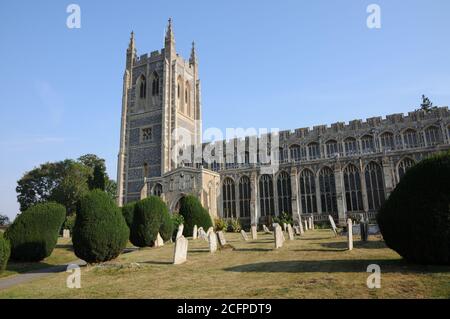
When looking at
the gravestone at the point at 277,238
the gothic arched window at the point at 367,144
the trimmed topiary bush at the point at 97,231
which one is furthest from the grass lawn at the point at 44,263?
the gothic arched window at the point at 367,144

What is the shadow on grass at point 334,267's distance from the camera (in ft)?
26.5

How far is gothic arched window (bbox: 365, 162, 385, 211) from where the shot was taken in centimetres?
3047

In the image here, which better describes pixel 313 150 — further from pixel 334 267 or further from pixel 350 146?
pixel 334 267

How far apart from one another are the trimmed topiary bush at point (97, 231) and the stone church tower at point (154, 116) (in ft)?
73.2

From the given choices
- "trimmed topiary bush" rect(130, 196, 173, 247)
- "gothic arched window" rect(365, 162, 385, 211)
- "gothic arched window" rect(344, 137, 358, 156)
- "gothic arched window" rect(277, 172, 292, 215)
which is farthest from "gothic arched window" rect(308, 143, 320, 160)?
"trimmed topiary bush" rect(130, 196, 173, 247)

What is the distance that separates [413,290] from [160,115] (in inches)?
1584

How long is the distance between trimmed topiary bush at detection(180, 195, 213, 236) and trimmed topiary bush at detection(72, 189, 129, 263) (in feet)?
31.9

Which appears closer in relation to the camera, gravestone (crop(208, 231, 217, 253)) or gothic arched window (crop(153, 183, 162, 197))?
gravestone (crop(208, 231, 217, 253))

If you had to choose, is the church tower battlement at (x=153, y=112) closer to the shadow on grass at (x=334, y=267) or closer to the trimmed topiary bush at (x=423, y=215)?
the shadow on grass at (x=334, y=267)

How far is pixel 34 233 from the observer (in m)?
16.5

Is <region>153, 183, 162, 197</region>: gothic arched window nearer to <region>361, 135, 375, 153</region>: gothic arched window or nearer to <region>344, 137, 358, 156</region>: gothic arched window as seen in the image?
<region>344, 137, 358, 156</region>: gothic arched window

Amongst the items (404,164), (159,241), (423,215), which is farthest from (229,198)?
(423,215)

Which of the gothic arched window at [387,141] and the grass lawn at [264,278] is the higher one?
the gothic arched window at [387,141]
